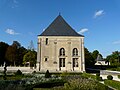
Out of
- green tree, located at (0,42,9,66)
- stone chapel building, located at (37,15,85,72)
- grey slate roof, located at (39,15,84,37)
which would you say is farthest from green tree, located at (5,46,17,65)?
grey slate roof, located at (39,15,84,37)

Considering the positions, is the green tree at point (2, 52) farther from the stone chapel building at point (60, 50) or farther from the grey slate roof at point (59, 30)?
the grey slate roof at point (59, 30)

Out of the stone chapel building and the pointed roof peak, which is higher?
the pointed roof peak

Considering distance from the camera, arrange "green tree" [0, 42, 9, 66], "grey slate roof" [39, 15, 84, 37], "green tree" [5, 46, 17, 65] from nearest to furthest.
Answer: "grey slate roof" [39, 15, 84, 37] → "green tree" [5, 46, 17, 65] → "green tree" [0, 42, 9, 66]

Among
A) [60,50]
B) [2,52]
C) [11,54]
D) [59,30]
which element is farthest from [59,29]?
[2,52]

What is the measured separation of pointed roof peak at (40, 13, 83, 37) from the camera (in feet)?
105

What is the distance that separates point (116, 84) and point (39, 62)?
20.0m

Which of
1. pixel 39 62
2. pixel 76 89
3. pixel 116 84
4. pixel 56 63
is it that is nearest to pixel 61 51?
pixel 56 63

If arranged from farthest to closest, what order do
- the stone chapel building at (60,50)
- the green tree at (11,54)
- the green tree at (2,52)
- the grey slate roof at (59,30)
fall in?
the green tree at (2,52) < the green tree at (11,54) < the grey slate roof at (59,30) < the stone chapel building at (60,50)

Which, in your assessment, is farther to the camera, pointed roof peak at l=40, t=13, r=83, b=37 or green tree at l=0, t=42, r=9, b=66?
green tree at l=0, t=42, r=9, b=66

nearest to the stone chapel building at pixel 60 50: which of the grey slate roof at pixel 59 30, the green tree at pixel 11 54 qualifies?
the grey slate roof at pixel 59 30

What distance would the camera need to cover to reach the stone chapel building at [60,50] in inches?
1232

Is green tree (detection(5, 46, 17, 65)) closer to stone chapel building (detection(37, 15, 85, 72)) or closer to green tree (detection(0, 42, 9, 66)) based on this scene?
green tree (detection(0, 42, 9, 66))

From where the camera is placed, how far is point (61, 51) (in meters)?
32.1

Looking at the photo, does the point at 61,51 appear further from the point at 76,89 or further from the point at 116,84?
the point at 76,89
